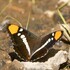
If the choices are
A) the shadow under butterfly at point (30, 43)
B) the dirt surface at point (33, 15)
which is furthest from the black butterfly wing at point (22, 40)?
the dirt surface at point (33, 15)

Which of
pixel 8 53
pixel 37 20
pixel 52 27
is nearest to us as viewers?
pixel 8 53

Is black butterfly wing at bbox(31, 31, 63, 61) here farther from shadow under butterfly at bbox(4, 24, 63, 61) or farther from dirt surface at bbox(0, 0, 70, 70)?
dirt surface at bbox(0, 0, 70, 70)

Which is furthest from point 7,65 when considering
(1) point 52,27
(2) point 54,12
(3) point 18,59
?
(2) point 54,12

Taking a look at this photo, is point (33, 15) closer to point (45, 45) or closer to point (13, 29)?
point (13, 29)

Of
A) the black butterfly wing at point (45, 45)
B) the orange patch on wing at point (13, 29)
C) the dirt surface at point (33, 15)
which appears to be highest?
the orange patch on wing at point (13, 29)

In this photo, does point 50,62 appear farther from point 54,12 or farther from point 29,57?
point 54,12

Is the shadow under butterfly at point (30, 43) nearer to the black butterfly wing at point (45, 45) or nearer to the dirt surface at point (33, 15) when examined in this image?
the black butterfly wing at point (45, 45)

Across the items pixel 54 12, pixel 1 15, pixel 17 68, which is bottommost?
pixel 54 12

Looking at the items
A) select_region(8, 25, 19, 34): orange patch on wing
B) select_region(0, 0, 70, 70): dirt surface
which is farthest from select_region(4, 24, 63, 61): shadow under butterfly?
select_region(0, 0, 70, 70): dirt surface
